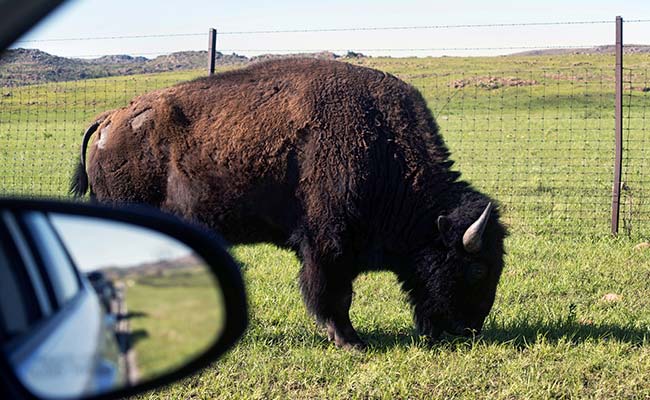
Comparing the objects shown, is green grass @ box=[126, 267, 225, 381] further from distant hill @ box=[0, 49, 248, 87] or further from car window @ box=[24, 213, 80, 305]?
distant hill @ box=[0, 49, 248, 87]

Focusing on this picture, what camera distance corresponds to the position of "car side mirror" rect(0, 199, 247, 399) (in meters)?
1.62

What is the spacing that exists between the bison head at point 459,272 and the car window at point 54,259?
4328 mm

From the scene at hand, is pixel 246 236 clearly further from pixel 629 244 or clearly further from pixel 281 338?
pixel 629 244

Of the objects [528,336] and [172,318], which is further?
[528,336]

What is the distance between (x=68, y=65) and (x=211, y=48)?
596 cm

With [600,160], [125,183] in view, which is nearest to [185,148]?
[125,183]

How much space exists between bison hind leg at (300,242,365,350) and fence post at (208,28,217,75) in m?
4.31

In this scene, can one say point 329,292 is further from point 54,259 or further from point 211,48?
point 211,48

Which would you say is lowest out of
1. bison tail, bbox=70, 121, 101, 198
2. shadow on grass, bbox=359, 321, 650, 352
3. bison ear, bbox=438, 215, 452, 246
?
shadow on grass, bbox=359, 321, 650, 352

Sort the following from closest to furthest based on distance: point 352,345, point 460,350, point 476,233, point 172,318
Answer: point 172,318 < point 460,350 < point 352,345 < point 476,233

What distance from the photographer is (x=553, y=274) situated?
25.2ft

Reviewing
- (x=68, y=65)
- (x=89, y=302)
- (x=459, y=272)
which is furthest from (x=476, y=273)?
(x=68, y=65)

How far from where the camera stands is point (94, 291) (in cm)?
170

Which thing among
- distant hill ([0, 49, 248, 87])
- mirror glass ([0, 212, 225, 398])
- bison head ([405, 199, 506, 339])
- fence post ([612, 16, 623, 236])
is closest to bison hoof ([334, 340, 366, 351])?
Answer: bison head ([405, 199, 506, 339])
